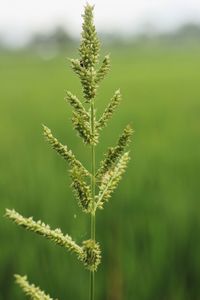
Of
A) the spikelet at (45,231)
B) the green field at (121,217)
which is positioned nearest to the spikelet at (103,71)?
the green field at (121,217)

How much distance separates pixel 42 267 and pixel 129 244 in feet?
1.19

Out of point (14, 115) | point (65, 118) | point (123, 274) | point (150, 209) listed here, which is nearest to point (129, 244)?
point (123, 274)

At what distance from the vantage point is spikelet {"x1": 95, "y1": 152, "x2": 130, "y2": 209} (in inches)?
44.8

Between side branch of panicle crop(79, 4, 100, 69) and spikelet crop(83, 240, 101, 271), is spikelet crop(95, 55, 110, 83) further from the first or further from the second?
spikelet crop(83, 240, 101, 271)

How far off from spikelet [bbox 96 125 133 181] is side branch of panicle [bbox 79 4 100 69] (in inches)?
5.0

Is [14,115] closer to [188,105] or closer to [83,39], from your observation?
[188,105]

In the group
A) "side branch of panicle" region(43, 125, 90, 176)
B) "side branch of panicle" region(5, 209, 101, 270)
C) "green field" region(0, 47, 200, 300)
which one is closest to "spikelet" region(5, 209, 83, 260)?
"side branch of panicle" region(5, 209, 101, 270)

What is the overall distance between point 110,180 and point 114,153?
0.15 ft

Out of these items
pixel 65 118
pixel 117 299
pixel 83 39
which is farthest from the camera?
pixel 65 118

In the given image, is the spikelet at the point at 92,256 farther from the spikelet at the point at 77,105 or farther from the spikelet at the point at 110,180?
the spikelet at the point at 77,105

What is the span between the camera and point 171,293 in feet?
8.27

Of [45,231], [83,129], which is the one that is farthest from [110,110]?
[45,231]

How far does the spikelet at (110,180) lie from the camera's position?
3.73ft

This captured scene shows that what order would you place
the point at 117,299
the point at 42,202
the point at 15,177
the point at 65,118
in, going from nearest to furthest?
the point at 117,299 < the point at 42,202 < the point at 15,177 < the point at 65,118
